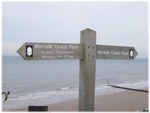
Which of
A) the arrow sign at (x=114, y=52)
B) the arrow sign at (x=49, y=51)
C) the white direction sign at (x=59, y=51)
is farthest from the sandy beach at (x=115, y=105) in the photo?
the arrow sign at (x=49, y=51)

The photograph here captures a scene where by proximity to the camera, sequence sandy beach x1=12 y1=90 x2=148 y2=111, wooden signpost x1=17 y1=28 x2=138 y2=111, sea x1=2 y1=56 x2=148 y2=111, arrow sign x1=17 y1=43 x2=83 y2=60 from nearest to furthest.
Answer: arrow sign x1=17 y1=43 x2=83 y2=60, wooden signpost x1=17 y1=28 x2=138 y2=111, sandy beach x1=12 y1=90 x2=148 y2=111, sea x1=2 y1=56 x2=148 y2=111

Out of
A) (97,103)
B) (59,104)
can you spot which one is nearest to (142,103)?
(97,103)

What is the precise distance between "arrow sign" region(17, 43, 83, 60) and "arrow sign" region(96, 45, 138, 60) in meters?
0.41

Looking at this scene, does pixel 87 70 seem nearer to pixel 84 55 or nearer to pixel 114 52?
pixel 84 55

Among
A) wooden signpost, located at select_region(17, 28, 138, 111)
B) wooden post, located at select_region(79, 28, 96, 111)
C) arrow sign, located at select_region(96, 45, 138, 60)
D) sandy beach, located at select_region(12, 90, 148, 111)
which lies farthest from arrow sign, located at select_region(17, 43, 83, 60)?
sandy beach, located at select_region(12, 90, 148, 111)

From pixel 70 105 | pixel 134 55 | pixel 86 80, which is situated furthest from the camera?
pixel 70 105

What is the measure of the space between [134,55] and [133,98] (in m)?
10.3

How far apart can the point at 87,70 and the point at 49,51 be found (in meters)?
0.72

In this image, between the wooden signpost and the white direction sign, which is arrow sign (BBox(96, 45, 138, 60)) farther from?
the wooden signpost

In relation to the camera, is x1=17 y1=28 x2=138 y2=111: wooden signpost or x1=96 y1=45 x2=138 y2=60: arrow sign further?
x1=96 y1=45 x2=138 y2=60: arrow sign

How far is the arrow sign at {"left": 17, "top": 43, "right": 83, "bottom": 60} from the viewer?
107 inches

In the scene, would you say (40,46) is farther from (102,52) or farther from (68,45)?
(102,52)

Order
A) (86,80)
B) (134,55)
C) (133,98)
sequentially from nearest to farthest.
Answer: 1. (86,80)
2. (134,55)
3. (133,98)

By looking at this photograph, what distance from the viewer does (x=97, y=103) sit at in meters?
12.0
